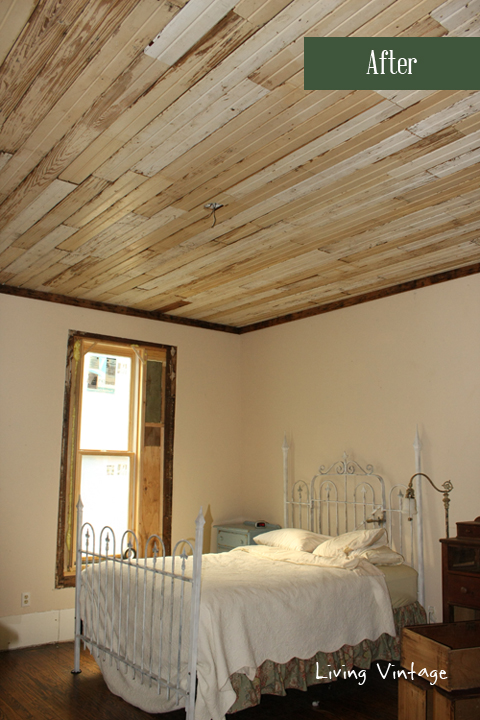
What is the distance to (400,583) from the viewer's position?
4.00 metres

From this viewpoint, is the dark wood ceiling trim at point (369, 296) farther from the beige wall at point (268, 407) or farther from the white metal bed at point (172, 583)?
the white metal bed at point (172, 583)

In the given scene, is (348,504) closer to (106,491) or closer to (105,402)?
(106,491)

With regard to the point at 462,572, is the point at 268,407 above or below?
above

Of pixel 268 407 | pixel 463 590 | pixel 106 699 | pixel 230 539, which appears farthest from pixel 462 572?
pixel 268 407

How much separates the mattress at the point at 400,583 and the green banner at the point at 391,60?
10.2 ft

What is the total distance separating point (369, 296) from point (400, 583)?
2.28 metres

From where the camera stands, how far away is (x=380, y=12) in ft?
6.28

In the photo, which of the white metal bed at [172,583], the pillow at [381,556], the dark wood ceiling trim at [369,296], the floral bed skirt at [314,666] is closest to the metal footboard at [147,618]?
the white metal bed at [172,583]

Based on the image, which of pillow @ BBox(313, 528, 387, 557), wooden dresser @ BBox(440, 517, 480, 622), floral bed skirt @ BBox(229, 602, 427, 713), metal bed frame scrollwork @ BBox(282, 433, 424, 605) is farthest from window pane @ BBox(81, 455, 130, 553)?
wooden dresser @ BBox(440, 517, 480, 622)

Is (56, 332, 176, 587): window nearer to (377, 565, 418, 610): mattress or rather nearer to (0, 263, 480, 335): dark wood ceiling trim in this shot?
(0, 263, 480, 335): dark wood ceiling trim

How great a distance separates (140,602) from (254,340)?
10.7 ft

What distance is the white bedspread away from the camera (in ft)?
9.53

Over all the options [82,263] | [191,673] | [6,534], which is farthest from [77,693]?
[82,263]

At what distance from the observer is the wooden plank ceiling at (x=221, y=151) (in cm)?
198
